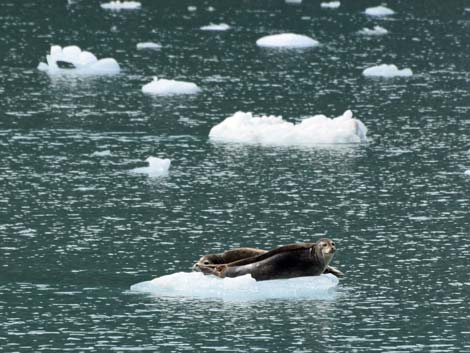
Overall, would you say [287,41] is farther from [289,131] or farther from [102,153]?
[102,153]

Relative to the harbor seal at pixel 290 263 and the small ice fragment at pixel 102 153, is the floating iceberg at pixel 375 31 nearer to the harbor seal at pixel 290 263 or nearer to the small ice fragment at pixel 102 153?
the small ice fragment at pixel 102 153

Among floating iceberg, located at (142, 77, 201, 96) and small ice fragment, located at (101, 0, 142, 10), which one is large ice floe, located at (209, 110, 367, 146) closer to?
floating iceberg, located at (142, 77, 201, 96)

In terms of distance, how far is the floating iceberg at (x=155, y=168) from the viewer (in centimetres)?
4803

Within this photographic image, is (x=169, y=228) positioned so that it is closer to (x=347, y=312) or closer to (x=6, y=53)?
(x=347, y=312)

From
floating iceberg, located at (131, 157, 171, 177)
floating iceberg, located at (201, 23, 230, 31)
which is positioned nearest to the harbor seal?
floating iceberg, located at (131, 157, 171, 177)

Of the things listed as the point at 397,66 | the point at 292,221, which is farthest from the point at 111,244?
the point at 397,66

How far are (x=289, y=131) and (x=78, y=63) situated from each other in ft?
63.9

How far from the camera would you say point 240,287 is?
31484 mm

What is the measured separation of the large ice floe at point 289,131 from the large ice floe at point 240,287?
71.0 ft

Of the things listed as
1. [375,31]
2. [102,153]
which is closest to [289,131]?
[102,153]

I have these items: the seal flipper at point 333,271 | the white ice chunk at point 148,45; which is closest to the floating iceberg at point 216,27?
the white ice chunk at point 148,45

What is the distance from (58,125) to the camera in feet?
184

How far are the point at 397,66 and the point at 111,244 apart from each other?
38.6 meters

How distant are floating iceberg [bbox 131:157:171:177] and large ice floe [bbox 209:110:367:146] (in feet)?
20.1
